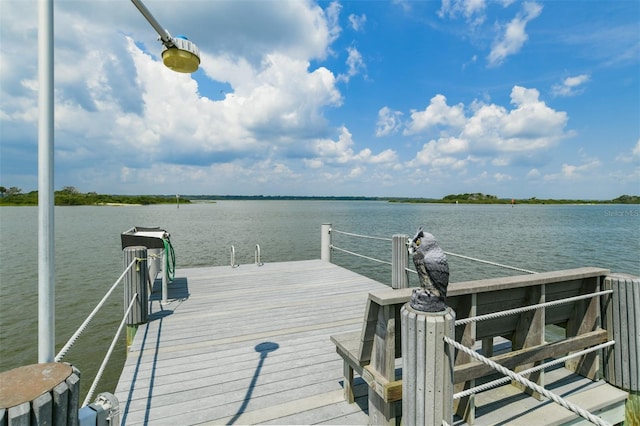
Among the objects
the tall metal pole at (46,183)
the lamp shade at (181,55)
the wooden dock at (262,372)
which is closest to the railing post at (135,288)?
the wooden dock at (262,372)

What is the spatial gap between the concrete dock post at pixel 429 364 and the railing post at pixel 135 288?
4.46 meters

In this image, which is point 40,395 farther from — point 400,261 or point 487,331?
point 400,261

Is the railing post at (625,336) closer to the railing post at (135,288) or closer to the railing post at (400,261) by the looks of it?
the railing post at (400,261)

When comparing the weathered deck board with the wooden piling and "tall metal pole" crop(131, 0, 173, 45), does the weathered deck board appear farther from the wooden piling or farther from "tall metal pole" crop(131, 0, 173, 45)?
"tall metal pole" crop(131, 0, 173, 45)

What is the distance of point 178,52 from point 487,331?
3782 mm

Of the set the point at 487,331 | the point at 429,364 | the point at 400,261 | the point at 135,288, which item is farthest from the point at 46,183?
the point at 400,261

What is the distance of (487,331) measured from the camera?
290 cm

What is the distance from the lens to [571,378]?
11.0ft

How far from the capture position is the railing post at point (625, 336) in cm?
310

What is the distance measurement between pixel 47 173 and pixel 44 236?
0.33m

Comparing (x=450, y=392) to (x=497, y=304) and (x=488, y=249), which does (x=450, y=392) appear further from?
(x=488, y=249)

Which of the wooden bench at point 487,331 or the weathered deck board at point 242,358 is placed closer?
the wooden bench at point 487,331

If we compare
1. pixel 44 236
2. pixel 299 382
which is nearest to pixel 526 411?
pixel 299 382

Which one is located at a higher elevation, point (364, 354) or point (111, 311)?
point (364, 354)
